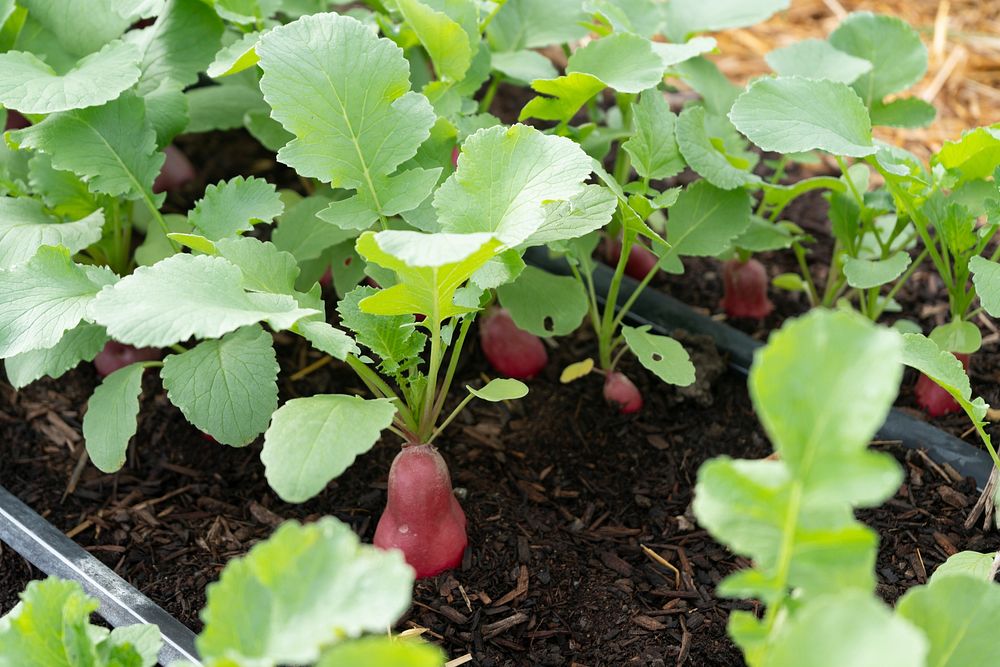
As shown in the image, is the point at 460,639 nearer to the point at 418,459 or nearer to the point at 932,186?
the point at 418,459

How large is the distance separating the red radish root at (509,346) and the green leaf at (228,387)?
1.35 feet

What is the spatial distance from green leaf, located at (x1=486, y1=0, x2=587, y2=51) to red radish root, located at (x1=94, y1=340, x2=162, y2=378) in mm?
738

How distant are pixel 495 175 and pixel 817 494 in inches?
23.2

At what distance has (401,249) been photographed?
3.09 ft

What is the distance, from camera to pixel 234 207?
1350mm

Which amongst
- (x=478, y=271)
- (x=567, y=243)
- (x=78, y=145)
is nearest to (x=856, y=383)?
(x=478, y=271)

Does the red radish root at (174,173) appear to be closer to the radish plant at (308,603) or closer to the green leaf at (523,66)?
the green leaf at (523,66)

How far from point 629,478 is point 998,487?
18.6 inches

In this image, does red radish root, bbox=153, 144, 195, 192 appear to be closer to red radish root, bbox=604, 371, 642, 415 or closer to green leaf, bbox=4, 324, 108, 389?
green leaf, bbox=4, 324, 108, 389

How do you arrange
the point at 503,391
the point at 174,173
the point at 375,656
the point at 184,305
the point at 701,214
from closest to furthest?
the point at 375,656 → the point at 184,305 → the point at 503,391 → the point at 701,214 → the point at 174,173

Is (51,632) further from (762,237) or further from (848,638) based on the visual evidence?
(762,237)

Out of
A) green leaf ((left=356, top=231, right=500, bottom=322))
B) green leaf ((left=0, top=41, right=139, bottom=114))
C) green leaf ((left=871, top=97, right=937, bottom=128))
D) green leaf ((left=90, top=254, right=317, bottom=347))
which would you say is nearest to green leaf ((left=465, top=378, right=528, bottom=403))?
green leaf ((left=356, top=231, right=500, bottom=322))

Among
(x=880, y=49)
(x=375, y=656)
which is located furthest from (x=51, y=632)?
(x=880, y=49)

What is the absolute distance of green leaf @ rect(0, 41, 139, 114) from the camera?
51.0 inches
